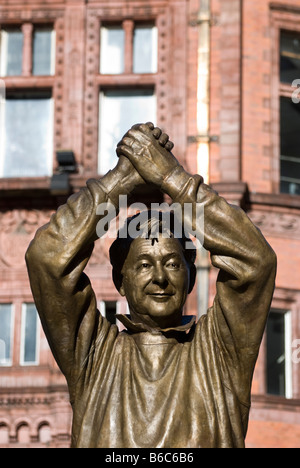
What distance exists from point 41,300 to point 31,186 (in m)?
23.1

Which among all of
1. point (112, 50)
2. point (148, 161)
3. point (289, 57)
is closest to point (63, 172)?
point (112, 50)

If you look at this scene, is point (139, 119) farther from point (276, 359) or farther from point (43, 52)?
point (276, 359)

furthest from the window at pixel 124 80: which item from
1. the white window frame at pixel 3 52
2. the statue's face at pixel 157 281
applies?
the statue's face at pixel 157 281

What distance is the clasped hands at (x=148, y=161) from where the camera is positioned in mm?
8891

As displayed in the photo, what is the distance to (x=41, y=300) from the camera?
350 inches

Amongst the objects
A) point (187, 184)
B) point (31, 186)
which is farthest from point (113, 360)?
point (31, 186)

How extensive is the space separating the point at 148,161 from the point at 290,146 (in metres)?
24.5

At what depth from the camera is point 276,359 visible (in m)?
31.5

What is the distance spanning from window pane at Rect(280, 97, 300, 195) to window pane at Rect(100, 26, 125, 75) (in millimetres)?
3277

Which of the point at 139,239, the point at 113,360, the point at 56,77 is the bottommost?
the point at 113,360

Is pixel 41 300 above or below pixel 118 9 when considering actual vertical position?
below

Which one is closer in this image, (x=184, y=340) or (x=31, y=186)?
(x=184, y=340)

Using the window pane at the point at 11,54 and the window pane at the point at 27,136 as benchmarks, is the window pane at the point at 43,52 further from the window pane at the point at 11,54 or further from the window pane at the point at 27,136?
the window pane at the point at 27,136

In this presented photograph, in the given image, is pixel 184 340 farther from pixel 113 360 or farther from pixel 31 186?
pixel 31 186
